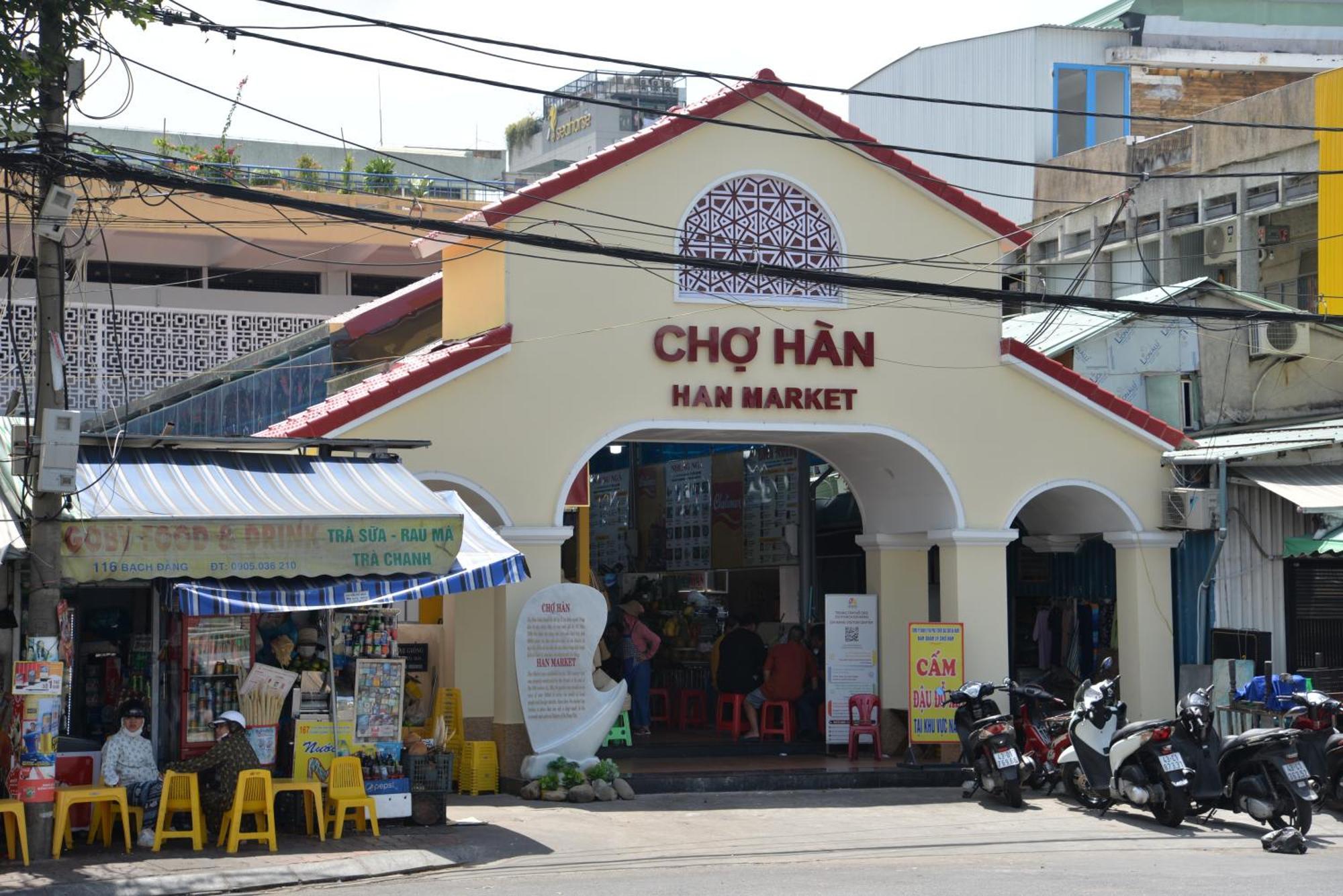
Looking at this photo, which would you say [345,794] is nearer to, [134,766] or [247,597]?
[134,766]

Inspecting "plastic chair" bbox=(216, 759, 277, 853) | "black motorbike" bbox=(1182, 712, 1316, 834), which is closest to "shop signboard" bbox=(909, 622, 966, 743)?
"black motorbike" bbox=(1182, 712, 1316, 834)

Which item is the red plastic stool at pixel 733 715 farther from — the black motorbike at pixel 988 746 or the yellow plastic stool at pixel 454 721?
the yellow plastic stool at pixel 454 721

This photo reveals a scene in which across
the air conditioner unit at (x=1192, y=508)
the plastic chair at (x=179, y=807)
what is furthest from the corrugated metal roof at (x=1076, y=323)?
the plastic chair at (x=179, y=807)

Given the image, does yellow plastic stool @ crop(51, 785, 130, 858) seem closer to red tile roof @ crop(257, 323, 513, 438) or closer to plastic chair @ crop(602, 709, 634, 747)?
red tile roof @ crop(257, 323, 513, 438)

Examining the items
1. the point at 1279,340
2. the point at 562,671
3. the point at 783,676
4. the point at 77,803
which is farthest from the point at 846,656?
the point at 77,803

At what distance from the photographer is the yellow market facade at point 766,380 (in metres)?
15.5

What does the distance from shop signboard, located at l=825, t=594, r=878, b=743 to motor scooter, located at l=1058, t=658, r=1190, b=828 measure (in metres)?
3.39

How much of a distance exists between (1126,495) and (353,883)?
400 inches

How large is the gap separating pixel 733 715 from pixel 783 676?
41.6 inches

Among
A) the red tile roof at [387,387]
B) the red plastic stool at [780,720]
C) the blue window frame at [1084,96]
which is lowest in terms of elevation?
the red plastic stool at [780,720]

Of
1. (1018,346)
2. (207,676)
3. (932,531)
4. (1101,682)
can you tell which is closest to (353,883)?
(207,676)

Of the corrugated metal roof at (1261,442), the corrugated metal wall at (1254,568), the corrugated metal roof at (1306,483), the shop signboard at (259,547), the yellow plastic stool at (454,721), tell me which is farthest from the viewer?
the corrugated metal wall at (1254,568)

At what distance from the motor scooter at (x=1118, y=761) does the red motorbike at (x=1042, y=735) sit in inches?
12.1

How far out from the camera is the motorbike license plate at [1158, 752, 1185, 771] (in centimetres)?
1320
